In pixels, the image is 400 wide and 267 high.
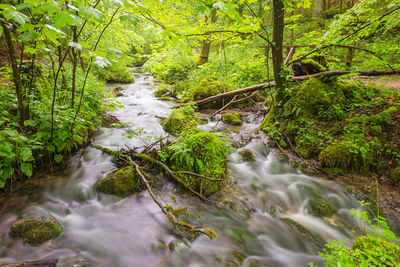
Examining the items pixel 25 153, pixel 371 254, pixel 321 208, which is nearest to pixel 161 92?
pixel 25 153

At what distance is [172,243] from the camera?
108 inches

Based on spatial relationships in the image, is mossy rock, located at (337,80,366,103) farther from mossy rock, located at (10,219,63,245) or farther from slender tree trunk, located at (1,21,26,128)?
slender tree trunk, located at (1,21,26,128)

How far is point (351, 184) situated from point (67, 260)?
Result: 4983mm

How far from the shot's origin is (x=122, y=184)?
3.60 metres

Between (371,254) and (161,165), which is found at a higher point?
(161,165)

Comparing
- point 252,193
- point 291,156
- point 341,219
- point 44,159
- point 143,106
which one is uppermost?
point 143,106

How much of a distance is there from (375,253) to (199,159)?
8.39 ft

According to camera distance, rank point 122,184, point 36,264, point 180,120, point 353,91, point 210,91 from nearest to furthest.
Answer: point 36,264
point 122,184
point 353,91
point 180,120
point 210,91

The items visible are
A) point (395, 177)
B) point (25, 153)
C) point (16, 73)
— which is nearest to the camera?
point (25, 153)

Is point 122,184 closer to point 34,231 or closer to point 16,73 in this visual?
point 34,231

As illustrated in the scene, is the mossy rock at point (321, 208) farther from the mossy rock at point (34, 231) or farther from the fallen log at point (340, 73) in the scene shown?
the mossy rock at point (34, 231)

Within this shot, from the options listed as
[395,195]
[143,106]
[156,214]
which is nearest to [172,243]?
[156,214]

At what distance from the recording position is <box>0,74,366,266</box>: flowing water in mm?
2604

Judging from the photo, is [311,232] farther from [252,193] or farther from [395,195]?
[395,195]
